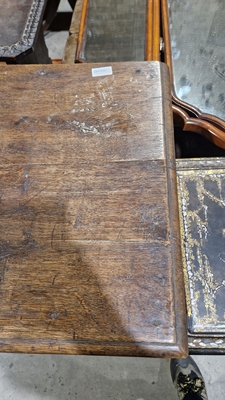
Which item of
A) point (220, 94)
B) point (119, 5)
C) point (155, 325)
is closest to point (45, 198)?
point (155, 325)

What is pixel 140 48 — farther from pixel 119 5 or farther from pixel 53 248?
pixel 53 248

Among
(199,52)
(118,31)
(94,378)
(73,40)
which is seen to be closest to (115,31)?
(118,31)

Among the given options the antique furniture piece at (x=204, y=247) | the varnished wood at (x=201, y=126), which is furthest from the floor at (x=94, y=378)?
the varnished wood at (x=201, y=126)

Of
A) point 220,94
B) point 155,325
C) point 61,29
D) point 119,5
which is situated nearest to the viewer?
point 155,325

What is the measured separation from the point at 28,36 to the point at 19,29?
0.19 ft

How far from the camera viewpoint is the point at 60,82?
3.10ft

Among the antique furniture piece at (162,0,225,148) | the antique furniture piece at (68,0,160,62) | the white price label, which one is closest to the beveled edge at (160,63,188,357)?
the white price label

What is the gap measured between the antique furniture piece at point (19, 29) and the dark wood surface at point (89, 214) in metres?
0.26

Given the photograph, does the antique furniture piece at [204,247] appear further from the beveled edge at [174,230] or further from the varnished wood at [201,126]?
the beveled edge at [174,230]

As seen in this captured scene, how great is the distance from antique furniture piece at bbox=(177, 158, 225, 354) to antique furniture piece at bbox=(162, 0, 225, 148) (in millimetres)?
149

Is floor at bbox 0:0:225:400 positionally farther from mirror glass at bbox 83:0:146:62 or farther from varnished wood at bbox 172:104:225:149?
mirror glass at bbox 83:0:146:62

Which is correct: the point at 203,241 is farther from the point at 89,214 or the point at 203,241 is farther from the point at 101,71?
the point at 101,71

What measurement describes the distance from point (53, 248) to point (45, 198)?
14 centimetres

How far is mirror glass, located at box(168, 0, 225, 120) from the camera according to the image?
1245 mm
